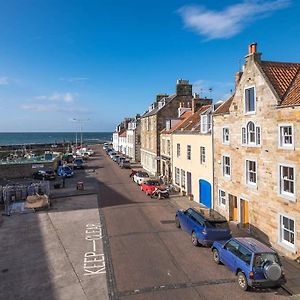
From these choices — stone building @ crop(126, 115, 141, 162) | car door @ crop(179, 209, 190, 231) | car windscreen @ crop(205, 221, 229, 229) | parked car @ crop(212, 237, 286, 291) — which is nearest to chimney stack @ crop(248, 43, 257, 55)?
car windscreen @ crop(205, 221, 229, 229)

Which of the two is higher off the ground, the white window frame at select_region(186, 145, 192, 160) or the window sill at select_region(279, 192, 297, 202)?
the white window frame at select_region(186, 145, 192, 160)

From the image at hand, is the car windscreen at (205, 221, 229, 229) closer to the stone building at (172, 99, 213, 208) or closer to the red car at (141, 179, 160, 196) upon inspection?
the stone building at (172, 99, 213, 208)

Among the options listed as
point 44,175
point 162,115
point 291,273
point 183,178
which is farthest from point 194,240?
point 44,175

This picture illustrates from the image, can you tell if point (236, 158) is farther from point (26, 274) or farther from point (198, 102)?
point (198, 102)

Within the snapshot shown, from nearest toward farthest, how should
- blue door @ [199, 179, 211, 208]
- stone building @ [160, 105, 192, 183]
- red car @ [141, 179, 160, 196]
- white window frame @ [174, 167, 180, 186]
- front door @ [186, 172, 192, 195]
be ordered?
blue door @ [199, 179, 211, 208] < front door @ [186, 172, 192, 195] < red car @ [141, 179, 160, 196] < white window frame @ [174, 167, 180, 186] < stone building @ [160, 105, 192, 183]

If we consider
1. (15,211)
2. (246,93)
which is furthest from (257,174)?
(15,211)

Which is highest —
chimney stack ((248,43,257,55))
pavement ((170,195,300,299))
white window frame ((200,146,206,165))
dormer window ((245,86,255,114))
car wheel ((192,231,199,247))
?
chimney stack ((248,43,257,55))
